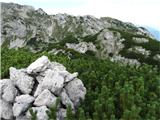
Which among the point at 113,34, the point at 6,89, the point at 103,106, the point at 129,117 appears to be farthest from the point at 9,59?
the point at 113,34

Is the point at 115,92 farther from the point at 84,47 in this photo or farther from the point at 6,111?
the point at 84,47

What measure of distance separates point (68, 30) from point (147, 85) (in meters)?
139

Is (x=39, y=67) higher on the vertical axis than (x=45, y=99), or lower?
higher

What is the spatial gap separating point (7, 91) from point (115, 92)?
18.0 ft

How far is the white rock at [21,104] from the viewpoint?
1877cm

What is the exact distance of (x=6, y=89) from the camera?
785 inches

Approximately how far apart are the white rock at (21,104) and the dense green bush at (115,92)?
2.39 meters

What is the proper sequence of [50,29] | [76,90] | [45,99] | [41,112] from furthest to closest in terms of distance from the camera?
[50,29]
[76,90]
[45,99]
[41,112]

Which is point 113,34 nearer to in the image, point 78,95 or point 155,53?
point 155,53

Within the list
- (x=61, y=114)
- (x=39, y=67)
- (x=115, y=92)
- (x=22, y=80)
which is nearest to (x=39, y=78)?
(x=39, y=67)

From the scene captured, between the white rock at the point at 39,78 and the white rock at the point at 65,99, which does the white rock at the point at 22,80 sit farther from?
A: the white rock at the point at 65,99

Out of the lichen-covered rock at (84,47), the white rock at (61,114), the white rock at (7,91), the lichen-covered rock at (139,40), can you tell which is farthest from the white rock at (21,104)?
the lichen-covered rock at (139,40)

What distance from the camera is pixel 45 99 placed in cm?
1872

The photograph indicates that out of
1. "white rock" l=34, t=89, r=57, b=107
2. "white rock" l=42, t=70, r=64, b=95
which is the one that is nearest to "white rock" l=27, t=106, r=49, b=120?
"white rock" l=34, t=89, r=57, b=107
